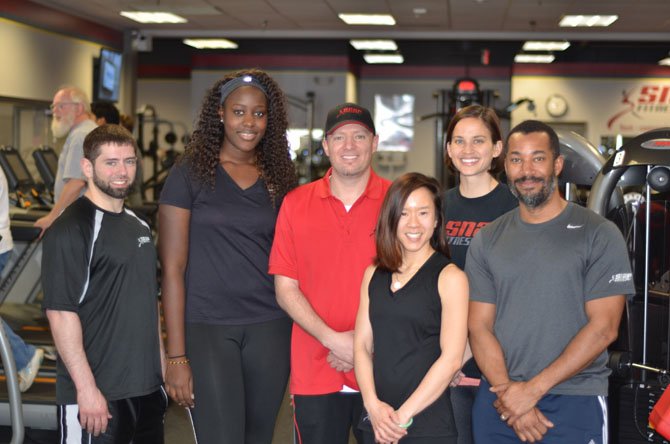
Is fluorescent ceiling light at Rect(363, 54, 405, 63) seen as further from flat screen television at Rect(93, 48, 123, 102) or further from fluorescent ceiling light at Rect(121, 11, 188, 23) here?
flat screen television at Rect(93, 48, 123, 102)

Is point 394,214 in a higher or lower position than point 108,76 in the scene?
lower

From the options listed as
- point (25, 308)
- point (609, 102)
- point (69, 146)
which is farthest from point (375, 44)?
point (69, 146)

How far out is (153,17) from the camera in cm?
1109

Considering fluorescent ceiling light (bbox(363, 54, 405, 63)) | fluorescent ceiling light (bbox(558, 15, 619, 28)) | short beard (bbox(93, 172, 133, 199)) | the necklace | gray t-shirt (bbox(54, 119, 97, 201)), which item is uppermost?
fluorescent ceiling light (bbox(363, 54, 405, 63))

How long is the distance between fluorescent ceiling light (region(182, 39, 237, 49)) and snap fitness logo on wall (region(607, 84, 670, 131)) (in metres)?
6.81

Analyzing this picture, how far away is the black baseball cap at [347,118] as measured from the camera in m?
2.55

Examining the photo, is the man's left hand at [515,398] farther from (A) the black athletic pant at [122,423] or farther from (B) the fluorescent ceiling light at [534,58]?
(B) the fluorescent ceiling light at [534,58]

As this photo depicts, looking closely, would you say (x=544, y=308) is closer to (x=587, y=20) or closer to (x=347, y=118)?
(x=347, y=118)

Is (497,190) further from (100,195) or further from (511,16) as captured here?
(511,16)

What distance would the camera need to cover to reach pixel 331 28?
1230 centimetres

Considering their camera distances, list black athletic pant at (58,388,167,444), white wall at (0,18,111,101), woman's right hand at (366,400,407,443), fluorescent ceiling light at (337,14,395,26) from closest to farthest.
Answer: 1. woman's right hand at (366,400,407,443)
2. black athletic pant at (58,388,167,444)
3. white wall at (0,18,111,101)
4. fluorescent ceiling light at (337,14,395,26)

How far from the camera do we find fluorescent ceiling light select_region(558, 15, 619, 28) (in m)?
10.7

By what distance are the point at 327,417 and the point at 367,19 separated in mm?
9453

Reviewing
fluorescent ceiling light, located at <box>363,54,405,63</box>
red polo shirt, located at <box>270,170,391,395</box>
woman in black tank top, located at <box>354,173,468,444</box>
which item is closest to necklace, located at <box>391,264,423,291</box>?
woman in black tank top, located at <box>354,173,468,444</box>
